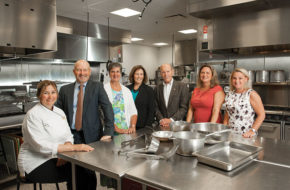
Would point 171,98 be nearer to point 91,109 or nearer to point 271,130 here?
point 91,109

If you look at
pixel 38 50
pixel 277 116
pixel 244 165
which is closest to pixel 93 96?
pixel 244 165

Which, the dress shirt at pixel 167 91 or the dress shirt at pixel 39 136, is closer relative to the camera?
the dress shirt at pixel 39 136

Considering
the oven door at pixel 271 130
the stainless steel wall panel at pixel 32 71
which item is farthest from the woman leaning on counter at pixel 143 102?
the stainless steel wall panel at pixel 32 71

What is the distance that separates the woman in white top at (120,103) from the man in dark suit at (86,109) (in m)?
0.22

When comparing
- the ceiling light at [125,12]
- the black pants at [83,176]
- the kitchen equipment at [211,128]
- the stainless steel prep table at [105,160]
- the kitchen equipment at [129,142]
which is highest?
the ceiling light at [125,12]

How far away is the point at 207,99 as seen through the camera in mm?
2369

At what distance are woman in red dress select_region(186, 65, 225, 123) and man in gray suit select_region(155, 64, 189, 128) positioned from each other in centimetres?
11

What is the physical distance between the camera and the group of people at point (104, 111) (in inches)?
68.9

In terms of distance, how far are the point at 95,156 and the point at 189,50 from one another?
6.20 meters

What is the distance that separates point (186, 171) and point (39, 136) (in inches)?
44.0

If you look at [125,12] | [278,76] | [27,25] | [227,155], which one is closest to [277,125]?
[278,76]

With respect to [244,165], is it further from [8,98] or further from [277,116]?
[8,98]

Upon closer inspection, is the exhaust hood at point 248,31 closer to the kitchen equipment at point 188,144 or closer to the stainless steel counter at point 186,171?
the stainless steel counter at point 186,171

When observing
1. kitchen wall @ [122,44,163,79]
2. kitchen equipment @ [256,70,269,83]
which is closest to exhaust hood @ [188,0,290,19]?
kitchen equipment @ [256,70,269,83]
